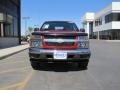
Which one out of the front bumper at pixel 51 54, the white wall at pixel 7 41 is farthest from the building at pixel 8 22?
the front bumper at pixel 51 54

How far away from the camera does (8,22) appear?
37.5 metres

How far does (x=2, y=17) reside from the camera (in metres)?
34.2

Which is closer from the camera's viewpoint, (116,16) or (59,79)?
(59,79)

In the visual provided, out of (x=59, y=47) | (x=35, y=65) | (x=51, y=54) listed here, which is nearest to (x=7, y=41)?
(x=35, y=65)

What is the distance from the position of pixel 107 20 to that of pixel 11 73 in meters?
75.6

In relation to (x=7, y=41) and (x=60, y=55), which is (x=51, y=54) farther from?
(x=7, y=41)

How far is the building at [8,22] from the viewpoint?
114 ft

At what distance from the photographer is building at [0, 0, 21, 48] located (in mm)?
34812

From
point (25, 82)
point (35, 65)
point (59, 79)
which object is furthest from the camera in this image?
point (35, 65)

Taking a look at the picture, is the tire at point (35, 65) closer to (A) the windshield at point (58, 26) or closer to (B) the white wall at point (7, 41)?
(A) the windshield at point (58, 26)

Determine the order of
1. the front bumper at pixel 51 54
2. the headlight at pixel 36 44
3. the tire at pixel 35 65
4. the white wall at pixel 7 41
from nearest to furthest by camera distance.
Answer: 1. the front bumper at pixel 51 54
2. the headlight at pixel 36 44
3. the tire at pixel 35 65
4. the white wall at pixel 7 41

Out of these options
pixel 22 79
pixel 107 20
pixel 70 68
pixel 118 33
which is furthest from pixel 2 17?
pixel 107 20

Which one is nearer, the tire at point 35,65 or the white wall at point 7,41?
the tire at point 35,65

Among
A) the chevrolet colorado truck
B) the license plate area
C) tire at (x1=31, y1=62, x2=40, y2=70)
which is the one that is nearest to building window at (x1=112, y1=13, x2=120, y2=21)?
tire at (x1=31, y1=62, x2=40, y2=70)
